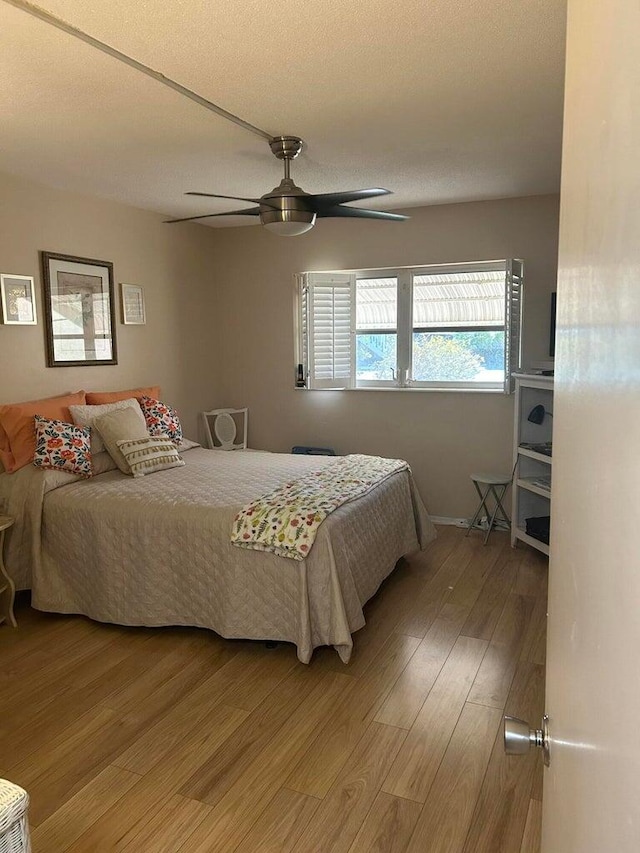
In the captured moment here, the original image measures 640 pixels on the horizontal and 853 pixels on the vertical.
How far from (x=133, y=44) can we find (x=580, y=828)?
94.3 inches

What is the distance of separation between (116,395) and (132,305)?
78cm

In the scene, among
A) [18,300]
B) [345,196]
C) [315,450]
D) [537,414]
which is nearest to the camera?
[345,196]

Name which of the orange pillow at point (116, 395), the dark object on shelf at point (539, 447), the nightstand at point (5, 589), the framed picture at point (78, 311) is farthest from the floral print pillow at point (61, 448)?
the dark object on shelf at point (539, 447)

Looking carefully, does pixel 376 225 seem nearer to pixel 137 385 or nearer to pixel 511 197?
pixel 511 197

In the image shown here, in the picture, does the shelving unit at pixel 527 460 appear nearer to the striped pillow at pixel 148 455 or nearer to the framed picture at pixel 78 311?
the striped pillow at pixel 148 455

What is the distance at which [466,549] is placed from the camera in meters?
4.33

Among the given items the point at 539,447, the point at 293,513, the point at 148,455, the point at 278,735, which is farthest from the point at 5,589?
the point at 539,447

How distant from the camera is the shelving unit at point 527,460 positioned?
4.22 m

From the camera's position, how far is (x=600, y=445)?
1.72 ft

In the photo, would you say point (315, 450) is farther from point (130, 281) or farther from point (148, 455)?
point (130, 281)

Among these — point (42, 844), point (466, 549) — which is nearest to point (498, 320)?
point (466, 549)

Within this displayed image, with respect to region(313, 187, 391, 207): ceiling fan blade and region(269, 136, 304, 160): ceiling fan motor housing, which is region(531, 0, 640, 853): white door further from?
region(269, 136, 304, 160): ceiling fan motor housing

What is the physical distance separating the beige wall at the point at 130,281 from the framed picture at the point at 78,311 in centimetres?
6

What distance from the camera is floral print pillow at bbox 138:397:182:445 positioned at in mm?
4156
